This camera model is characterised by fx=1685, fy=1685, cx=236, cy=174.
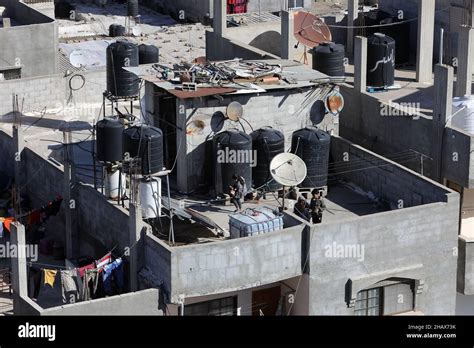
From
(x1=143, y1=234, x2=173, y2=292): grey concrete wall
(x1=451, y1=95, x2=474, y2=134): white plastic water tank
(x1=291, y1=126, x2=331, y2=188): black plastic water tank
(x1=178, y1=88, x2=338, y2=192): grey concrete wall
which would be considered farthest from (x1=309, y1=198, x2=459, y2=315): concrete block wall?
(x1=178, y1=88, x2=338, y2=192): grey concrete wall

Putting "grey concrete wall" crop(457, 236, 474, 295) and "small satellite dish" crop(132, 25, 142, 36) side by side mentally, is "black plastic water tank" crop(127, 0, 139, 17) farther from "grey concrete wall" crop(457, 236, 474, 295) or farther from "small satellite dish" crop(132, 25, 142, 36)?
"grey concrete wall" crop(457, 236, 474, 295)

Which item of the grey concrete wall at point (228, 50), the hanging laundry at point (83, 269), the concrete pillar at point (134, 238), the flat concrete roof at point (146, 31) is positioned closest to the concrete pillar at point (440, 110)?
the grey concrete wall at point (228, 50)

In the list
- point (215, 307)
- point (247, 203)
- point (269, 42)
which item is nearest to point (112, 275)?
point (215, 307)

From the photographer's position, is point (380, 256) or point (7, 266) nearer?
point (380, 256)

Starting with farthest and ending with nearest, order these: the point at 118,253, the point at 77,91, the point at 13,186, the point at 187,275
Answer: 1. the point at 77,91
2. the point at 13,186
3. the point at 118,253
4. the point at 187,275

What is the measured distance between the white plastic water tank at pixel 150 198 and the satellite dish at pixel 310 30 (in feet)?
47.7

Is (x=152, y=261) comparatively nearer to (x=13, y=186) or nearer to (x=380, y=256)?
(x=380, y=256)

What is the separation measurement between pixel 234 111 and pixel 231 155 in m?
1.71

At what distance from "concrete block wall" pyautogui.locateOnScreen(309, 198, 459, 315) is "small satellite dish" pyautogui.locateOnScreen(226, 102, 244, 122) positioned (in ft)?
22.1

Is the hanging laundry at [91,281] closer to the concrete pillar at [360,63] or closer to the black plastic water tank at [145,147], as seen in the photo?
the black plastic water tank at [145,147]

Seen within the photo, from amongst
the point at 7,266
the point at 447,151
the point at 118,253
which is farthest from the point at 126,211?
the point at 447,151
